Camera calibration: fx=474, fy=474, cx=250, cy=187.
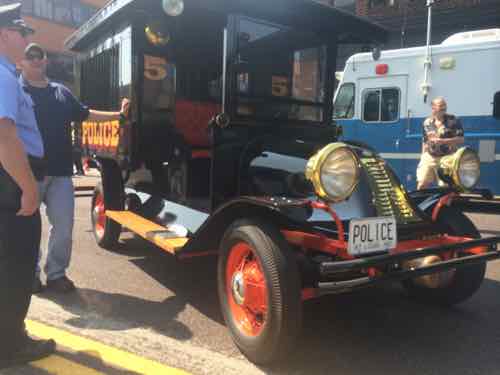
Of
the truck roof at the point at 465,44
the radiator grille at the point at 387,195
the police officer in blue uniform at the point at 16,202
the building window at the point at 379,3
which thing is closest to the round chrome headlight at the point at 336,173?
the radiator grille at the point at 387,195

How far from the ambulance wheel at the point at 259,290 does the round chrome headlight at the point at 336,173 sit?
359mm

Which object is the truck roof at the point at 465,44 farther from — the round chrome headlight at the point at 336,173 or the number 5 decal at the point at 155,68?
the round chrome headlight at the point at 336,173

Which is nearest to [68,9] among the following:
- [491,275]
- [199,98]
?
[199,98]

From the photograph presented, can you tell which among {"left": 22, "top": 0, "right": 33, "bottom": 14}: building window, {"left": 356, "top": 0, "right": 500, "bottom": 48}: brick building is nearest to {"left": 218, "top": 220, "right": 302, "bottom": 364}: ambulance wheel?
{"left": 356, "top": 0, "right": 500, "bottom": 48}: brick building

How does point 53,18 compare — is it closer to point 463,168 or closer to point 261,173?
point 261,173

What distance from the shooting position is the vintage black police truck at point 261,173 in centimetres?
253

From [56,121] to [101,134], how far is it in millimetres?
1345

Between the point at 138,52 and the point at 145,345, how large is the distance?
2.34m

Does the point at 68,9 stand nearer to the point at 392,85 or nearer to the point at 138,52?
the point at 392,85

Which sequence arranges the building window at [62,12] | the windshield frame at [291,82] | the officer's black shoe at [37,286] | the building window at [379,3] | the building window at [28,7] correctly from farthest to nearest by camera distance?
the building window at [62,12]
the building window at [28,7]
the building window at [379,3]
the officer's black shoe at [37,286]
the windshield frame at [291,82]

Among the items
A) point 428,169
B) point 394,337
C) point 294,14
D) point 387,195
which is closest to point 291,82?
point 294,14

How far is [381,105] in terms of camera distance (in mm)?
8625

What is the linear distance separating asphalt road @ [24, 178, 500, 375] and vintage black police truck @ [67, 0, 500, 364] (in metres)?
0.22

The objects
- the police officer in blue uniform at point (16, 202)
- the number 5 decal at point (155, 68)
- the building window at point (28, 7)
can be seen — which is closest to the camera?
the police officer in blue uniform at point (16, 202)
